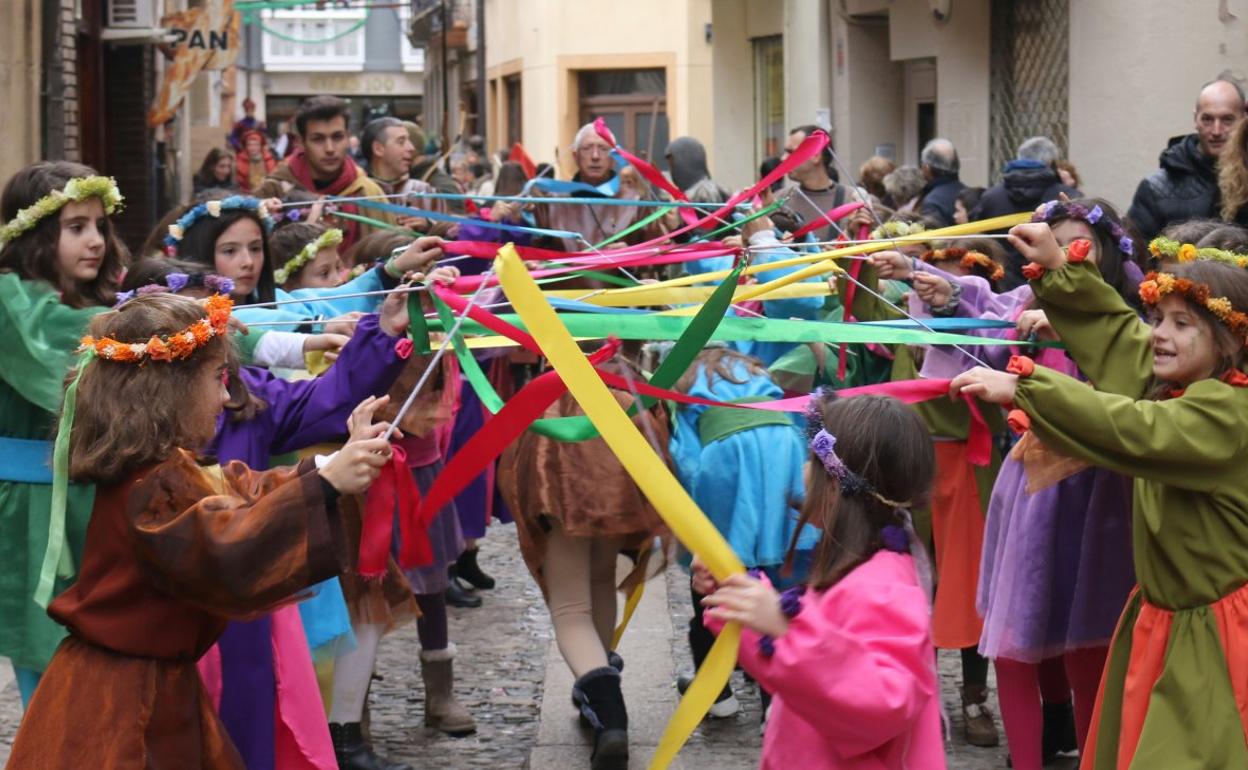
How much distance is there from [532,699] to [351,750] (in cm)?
115

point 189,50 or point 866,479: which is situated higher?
point 189,50

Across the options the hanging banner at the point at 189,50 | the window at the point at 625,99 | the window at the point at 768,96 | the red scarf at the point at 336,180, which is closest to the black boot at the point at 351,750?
the red scarf at the point at 336,180

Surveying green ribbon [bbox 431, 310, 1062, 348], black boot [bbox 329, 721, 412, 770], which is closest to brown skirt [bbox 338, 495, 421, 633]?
black boot [bbox 329, 721, 412, 770]

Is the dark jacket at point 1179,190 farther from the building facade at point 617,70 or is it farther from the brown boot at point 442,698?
the building facade at point 617,70

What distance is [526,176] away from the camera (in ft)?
32.0

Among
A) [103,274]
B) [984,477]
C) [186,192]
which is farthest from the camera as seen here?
[186,192]

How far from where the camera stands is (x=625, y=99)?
103ft

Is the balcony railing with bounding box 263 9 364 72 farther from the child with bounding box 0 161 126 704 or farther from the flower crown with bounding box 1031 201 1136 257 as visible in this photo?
the flower crown with bounding box 1031 201 1136 257

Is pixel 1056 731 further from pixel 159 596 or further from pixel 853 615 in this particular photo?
pixel 159 596

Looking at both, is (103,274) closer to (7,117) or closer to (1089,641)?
(1089,641)

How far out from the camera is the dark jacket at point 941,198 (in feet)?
34.0

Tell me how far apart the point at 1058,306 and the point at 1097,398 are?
455 millimetres

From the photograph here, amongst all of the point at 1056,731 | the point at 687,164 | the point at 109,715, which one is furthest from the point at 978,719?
the point at 687,164

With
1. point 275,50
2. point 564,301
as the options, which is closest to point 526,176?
point 564,301
